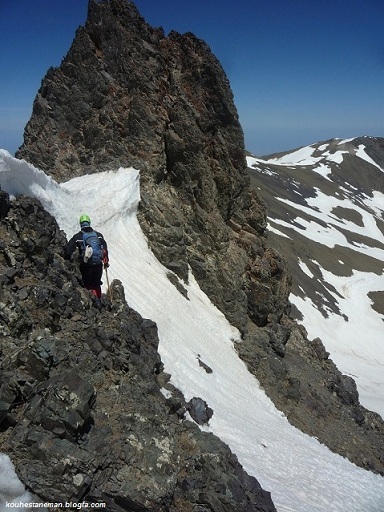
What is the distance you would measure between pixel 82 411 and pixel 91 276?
5.92 m

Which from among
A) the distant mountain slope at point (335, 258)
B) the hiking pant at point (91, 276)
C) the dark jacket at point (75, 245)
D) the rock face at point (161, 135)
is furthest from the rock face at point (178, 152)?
the distant mountain slope at point (335, 258)

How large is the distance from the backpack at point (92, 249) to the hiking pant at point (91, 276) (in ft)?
0.63

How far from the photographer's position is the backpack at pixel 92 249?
43.3 feet

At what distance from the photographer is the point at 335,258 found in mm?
88438

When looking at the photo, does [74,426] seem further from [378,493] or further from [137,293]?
[378,493]

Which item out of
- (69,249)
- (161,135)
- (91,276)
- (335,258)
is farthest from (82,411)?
(335,258)

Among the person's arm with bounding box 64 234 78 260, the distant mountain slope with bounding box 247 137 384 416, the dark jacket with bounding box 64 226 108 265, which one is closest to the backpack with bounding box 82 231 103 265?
the dark jacket with bounding box 64 226 108 265

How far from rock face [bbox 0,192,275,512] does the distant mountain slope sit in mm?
34447

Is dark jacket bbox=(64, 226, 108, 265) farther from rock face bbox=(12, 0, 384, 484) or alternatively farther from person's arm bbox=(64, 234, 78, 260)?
rock face bbox=(12, 0, 384, 484)

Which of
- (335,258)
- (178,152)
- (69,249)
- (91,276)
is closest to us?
(69,249)

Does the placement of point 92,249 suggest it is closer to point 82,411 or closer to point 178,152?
point 82,411

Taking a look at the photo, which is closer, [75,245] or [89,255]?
[89,255]

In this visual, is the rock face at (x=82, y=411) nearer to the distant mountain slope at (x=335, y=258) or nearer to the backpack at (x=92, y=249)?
the backpack at (x=92, y=249)

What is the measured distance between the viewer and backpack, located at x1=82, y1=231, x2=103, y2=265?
13195mm
